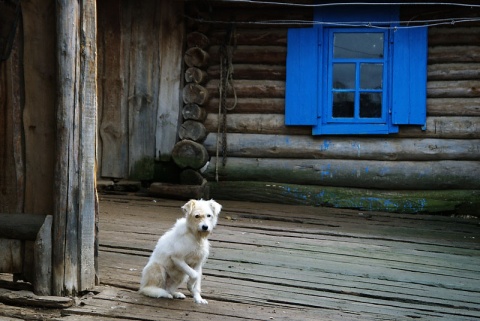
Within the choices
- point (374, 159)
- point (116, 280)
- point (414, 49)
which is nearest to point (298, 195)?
point (374, 159)

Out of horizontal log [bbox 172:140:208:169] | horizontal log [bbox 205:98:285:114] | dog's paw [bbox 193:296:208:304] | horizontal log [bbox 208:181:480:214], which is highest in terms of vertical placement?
horizontal log [bbox 205:98:285:114]

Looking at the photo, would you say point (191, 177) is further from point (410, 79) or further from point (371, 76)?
point (410, 79)

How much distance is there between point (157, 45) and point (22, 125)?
18.9 ft

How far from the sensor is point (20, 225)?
4910 mm

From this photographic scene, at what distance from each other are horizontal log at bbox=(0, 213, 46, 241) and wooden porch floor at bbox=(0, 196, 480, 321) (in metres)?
0.59

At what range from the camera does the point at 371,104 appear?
10.1 metres

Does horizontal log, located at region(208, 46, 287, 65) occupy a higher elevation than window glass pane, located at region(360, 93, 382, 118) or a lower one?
higher

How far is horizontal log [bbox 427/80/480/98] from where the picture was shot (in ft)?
32.3

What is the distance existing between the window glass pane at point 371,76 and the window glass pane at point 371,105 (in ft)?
0.41

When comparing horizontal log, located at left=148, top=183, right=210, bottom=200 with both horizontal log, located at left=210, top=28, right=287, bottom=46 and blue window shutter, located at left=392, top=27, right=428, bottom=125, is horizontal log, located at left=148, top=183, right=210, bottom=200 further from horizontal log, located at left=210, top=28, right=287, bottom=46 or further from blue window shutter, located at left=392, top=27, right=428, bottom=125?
blue window shutter, located at left=392, top=27, right=428, bottom=125

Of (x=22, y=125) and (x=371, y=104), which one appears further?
(x=371, y=104)

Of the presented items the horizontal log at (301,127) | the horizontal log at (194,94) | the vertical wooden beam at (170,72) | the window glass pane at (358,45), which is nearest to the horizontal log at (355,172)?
the horizontal log at (301,127)

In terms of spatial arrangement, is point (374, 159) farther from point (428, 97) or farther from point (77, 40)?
point (77, 40)

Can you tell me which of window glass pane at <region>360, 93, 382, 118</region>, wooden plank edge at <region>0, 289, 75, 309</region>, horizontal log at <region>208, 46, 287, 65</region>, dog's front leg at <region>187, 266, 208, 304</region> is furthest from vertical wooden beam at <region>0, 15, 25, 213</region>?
window glass pane at <region>360, 93, 382, 118</region>
